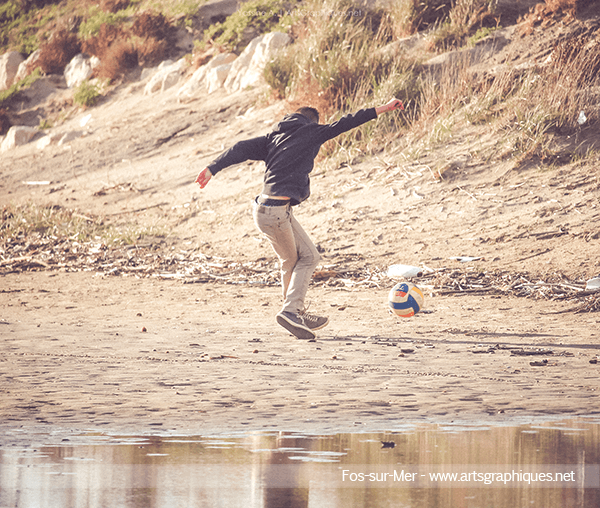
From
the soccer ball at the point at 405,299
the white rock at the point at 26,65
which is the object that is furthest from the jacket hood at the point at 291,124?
the white rock at the point at 26,65

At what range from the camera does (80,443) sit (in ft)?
15.0

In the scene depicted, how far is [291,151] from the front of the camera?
797 centimetres

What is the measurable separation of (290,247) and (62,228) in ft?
32.9

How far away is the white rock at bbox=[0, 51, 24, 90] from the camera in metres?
31.0

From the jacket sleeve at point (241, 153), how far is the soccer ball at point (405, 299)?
218cm

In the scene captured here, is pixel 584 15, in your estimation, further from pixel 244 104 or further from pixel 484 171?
pixel 244 104

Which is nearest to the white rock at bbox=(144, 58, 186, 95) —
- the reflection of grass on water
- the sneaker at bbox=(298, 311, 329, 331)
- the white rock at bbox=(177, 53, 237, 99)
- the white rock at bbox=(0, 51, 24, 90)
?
the white rock at bbox=(177, 53, 237, 99)

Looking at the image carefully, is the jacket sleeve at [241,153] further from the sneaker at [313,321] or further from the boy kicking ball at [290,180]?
the sneaker at [313,321]

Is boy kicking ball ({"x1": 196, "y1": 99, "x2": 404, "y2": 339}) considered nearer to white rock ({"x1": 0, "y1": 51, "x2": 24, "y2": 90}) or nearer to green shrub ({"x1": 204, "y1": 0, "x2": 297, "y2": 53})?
green shrub ({"x1": 204, "y1": 0, "x2": 297, "y2": 53})

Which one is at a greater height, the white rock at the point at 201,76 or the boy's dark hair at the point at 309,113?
the white rock at the point at 201,76

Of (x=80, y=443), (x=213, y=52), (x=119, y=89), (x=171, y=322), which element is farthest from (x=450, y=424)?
(x=119, y=89)

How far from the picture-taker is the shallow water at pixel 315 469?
3.66 meters

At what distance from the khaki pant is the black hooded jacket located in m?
0.20

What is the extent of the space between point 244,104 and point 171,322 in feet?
44.1
